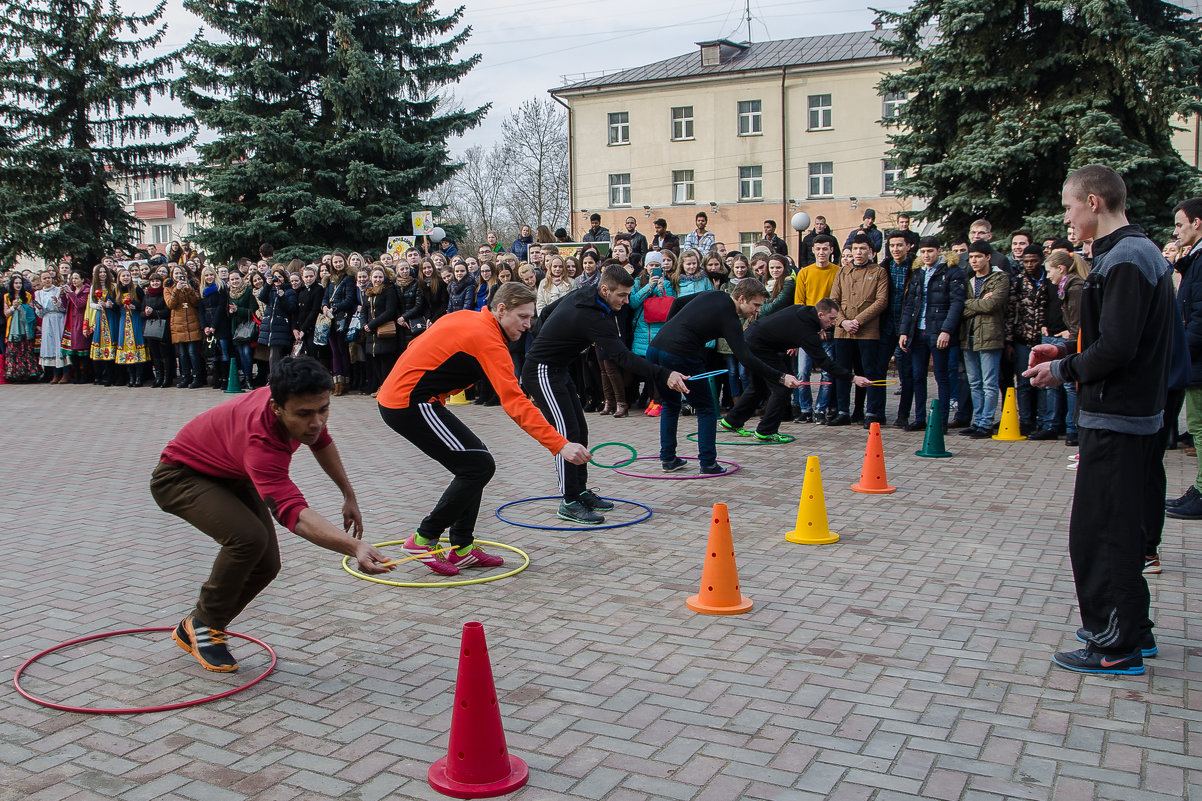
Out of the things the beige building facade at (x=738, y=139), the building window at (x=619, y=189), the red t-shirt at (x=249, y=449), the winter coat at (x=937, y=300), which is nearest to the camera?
the red t-shirt at (x=249, y=449)

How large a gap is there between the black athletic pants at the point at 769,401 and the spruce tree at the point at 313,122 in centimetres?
1599

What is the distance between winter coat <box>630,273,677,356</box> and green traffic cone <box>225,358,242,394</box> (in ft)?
26.1

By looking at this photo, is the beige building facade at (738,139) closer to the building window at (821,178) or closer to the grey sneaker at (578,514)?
the building window at (821,178)

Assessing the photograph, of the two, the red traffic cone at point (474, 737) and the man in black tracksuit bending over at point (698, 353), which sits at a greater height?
the man in black tracksuit bending over at point (698, 353)

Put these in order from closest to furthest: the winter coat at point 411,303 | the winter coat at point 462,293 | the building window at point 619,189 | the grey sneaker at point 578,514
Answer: the grey sneaker at point 578,514 < the winter coat at point 462,293 < the winter coat at point 411,303 < the building window at point 619,189

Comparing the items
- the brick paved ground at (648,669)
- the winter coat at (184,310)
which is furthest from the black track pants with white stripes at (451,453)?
the winter coat at (184,310)

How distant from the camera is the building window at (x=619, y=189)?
169ft

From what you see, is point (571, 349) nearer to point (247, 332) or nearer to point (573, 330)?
point (573, 330)

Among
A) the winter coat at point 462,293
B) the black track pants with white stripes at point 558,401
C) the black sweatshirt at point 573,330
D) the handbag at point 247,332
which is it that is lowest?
the black track pants with white stripes at point 558,401

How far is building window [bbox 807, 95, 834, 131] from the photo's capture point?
155ft

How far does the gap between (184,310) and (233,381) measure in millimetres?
1686

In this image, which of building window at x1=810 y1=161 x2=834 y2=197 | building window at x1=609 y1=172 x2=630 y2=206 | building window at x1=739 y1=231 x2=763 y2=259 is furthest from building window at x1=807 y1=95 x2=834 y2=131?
building window at x1=609 y1=172 x2=630 y2=206

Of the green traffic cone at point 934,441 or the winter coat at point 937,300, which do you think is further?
the winter coat at point 937,300

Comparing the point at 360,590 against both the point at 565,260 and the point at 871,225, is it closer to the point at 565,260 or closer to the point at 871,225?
the point at 565,260
